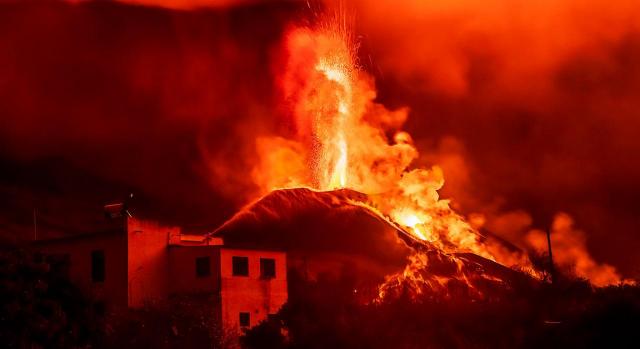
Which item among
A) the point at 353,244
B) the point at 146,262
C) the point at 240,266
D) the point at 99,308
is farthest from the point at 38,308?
the point at 353,244

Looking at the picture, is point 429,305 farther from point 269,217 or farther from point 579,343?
point 269,217

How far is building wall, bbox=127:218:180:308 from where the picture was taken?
249 feet

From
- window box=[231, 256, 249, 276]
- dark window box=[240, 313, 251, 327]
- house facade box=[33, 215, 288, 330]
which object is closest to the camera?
house facade box=[33, 215, 288, 330]

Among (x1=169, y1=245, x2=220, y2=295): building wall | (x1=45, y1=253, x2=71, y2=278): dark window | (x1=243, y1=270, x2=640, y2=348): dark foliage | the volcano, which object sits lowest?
(x1=243, y1=270, x2=640, y2=348): dark foliage

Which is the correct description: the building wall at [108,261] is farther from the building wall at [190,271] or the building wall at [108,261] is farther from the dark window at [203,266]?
the dark window at [203,266]

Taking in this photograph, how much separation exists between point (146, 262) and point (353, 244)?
232 feet

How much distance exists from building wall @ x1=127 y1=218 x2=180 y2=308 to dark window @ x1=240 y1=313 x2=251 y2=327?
586 cm

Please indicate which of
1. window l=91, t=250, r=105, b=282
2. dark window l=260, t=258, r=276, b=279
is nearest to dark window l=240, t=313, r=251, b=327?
dark window l=260, t=258, r=276, b=279

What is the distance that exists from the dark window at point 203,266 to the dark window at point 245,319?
4059 mm

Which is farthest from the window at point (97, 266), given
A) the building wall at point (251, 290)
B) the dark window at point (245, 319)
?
the dark window at point (245, 319)

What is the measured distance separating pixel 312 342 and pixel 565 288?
41981 mm

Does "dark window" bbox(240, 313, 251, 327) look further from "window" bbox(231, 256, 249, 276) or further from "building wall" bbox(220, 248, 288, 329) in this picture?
"window" bbox(231, 256, 249, 276)

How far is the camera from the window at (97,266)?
249ft

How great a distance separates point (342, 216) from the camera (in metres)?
155
